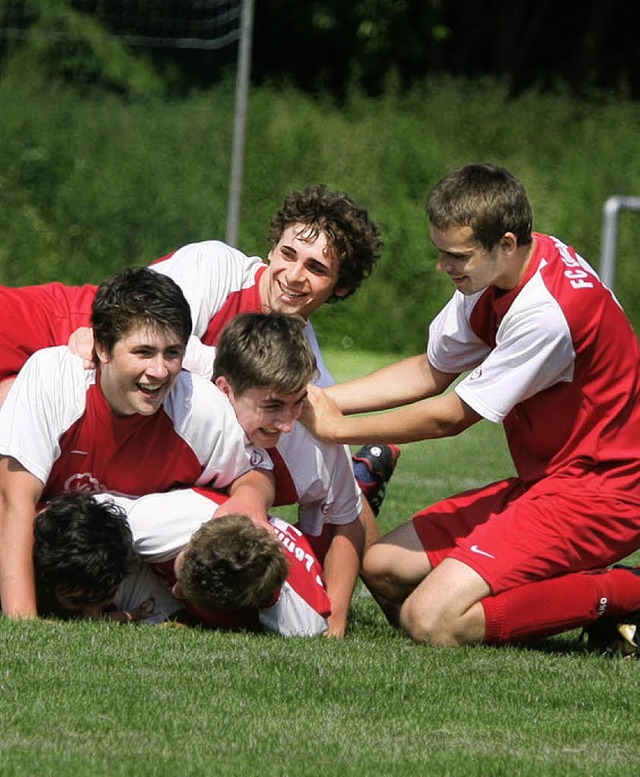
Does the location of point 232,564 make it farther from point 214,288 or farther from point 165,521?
point 214,288

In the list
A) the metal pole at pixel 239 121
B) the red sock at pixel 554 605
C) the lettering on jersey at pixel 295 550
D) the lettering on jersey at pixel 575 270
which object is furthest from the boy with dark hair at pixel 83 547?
the metal pole at pixel 239 121

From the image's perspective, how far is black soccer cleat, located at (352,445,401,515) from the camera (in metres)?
6.87

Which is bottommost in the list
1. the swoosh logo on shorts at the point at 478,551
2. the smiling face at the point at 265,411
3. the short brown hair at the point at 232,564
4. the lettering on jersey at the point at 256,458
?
the swoosh logo on shorts at the point at 478,551

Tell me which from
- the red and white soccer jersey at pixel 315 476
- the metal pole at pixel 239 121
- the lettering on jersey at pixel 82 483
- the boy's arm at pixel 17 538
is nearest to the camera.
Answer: the boy's arm at pixel 17 538

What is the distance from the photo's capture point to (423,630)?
5.27 meters

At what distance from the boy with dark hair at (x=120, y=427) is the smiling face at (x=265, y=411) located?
53 millimetres

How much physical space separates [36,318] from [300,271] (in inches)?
42.6

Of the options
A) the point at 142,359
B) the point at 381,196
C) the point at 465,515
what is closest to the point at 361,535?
the point at 465,515

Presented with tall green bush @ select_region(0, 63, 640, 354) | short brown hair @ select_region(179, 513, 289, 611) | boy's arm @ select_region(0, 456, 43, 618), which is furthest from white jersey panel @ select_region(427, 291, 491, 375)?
tall green bush @ select_region(0, 63, 640, 354)

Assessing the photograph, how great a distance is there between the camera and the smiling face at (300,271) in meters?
5.87

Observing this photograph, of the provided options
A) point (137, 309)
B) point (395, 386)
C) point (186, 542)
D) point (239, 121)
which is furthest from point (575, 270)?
point (239, 121)

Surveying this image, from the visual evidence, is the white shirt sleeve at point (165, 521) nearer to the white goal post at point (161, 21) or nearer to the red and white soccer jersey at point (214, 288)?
the red and white soccer jersey at point (214, 288)

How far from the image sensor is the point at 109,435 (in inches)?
203

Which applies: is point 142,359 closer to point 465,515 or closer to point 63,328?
point 63,328
